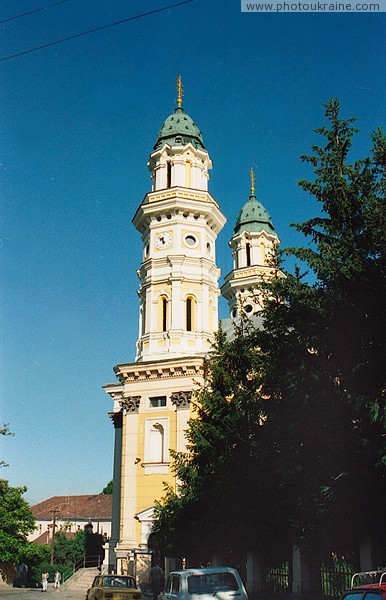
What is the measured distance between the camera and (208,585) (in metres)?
12.4

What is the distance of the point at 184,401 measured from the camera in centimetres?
3247

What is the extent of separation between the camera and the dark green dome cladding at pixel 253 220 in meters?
56.8

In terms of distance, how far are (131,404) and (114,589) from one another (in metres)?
17.0

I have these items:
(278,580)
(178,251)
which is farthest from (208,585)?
(178,251)

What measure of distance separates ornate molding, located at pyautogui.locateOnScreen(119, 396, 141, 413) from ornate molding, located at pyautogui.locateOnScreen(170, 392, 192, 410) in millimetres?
1990

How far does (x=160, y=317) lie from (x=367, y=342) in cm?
2206

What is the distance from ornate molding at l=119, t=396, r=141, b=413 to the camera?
33.5 meters

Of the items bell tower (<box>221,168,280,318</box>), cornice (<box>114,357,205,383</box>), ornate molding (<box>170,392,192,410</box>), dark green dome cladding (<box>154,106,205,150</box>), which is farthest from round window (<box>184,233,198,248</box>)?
bell tower (<box>221,168,280,318</box>)

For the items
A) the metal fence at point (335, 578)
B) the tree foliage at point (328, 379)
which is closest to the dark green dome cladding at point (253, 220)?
the tree foliage at point (328, 379)

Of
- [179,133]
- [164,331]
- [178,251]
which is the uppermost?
[179,133]

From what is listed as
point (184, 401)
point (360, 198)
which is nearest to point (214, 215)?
point (184, 401)

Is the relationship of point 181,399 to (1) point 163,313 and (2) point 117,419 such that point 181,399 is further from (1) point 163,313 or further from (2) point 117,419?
(2) point 117,419

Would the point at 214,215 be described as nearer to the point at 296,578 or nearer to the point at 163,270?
the point at 163,270

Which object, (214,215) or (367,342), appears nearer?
(367,342)
